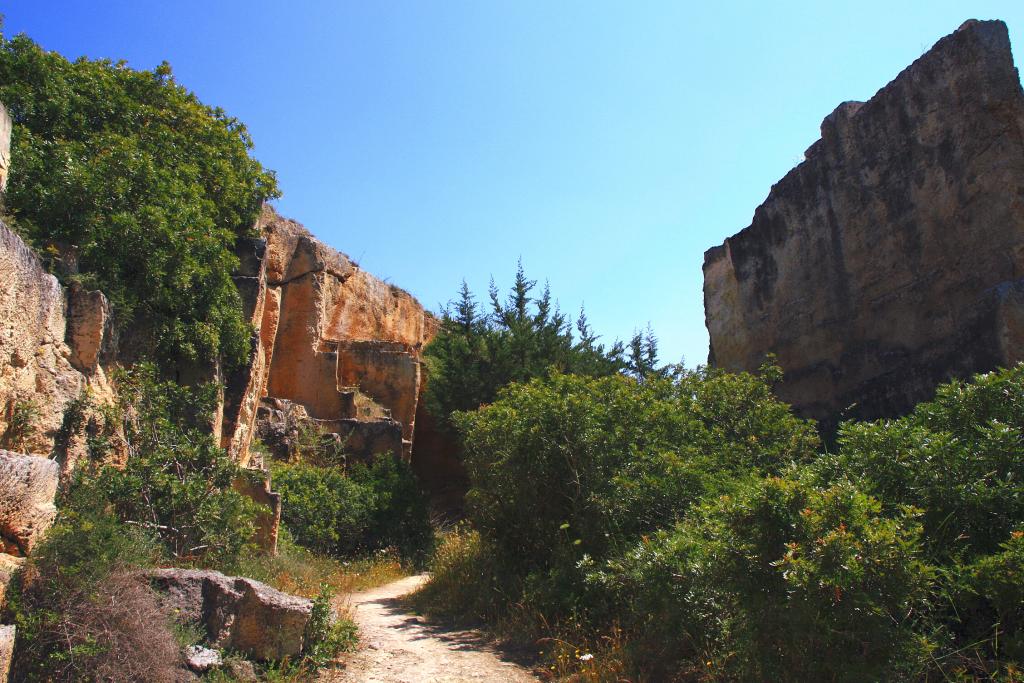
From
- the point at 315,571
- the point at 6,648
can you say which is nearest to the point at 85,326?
the point at 6,648

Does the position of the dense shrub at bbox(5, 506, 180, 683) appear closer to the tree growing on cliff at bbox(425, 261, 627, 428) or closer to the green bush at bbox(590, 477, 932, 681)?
the green bush at bbox(590, 477, 932, 681)

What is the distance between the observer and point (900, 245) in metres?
11.3

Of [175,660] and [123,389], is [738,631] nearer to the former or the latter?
[175,660]

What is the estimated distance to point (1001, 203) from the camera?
32.6ft

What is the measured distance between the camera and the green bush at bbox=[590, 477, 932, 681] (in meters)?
3.49

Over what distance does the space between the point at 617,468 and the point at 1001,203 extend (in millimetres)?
6679

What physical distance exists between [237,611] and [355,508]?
23.6ft

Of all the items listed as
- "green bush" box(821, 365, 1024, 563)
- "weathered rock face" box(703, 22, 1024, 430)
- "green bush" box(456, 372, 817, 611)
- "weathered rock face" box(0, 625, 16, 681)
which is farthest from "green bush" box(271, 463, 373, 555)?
"green bush" box(821, 365, 1024, 563)

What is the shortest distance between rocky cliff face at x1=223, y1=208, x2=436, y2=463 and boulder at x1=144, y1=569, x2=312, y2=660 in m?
9.14

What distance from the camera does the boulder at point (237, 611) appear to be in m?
5.26

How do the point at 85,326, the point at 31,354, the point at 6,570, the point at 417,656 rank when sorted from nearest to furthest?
the point at 6,570, the point at 31,354, the point at 417,656, the point at 85,326

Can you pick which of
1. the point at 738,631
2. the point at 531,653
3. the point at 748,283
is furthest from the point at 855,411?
the point at 738,631

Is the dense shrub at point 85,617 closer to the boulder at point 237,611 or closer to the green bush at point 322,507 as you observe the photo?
the boulder at point 237,611

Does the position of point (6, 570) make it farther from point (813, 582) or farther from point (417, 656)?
point (813, 582)
